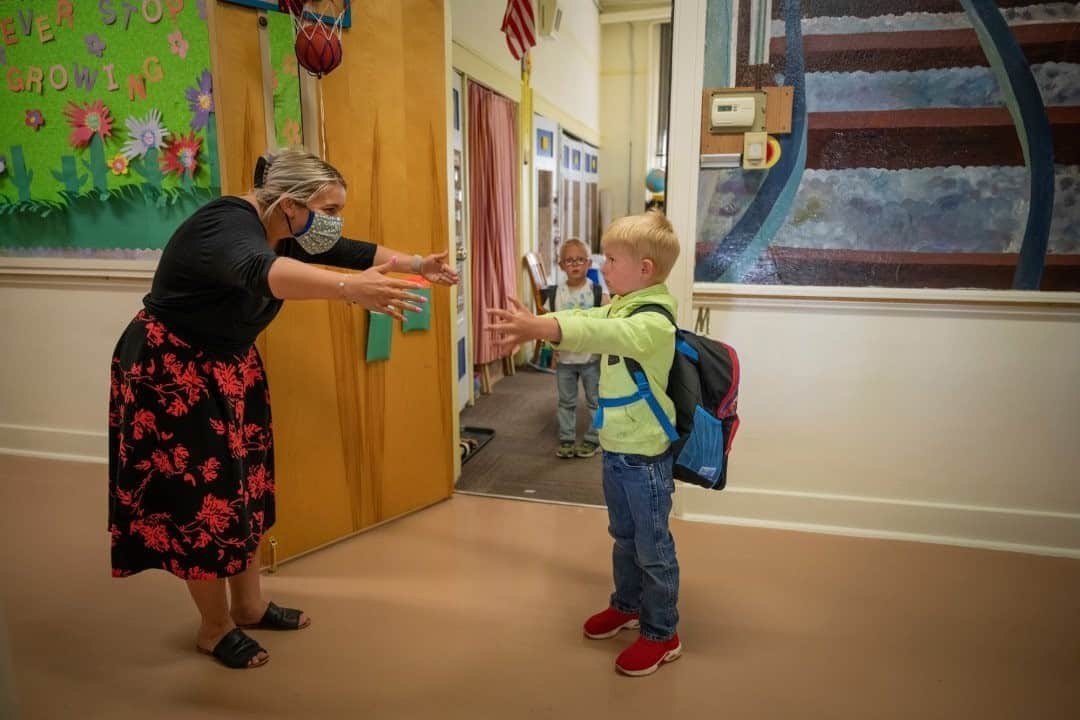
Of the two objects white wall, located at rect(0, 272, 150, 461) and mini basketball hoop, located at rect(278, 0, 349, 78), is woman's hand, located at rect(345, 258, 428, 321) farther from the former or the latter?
white wall, located at rect(0, 272, 150, 461)

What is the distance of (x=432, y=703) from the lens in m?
1.65

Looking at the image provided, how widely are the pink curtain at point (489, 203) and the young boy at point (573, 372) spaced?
82 centimetres

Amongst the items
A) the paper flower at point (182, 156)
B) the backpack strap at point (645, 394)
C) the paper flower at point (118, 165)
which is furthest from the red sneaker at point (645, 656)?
the paper flower at point (118, 165)

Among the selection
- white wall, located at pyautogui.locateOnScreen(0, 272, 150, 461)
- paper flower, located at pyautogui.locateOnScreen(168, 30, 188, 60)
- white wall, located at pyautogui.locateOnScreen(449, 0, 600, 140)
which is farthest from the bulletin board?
white wall, located at pyautogui.locateOnScreen(449, 0, 600, 140)

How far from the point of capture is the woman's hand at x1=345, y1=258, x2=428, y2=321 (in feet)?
4.31

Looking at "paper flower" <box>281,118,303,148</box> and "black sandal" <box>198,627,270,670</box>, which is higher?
"paper flower" <box>281,118,303,148</box>

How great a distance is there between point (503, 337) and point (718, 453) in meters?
0.63

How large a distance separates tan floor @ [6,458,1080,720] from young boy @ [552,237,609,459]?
79cm

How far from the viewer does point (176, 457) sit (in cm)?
161

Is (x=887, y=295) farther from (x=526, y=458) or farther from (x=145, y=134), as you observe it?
(x=145, y=134)

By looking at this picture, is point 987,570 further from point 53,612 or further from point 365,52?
point 53,612

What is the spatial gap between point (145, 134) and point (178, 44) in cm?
39

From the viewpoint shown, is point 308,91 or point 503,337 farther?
point 308,91

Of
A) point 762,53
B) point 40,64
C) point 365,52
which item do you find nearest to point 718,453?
point 762,53
